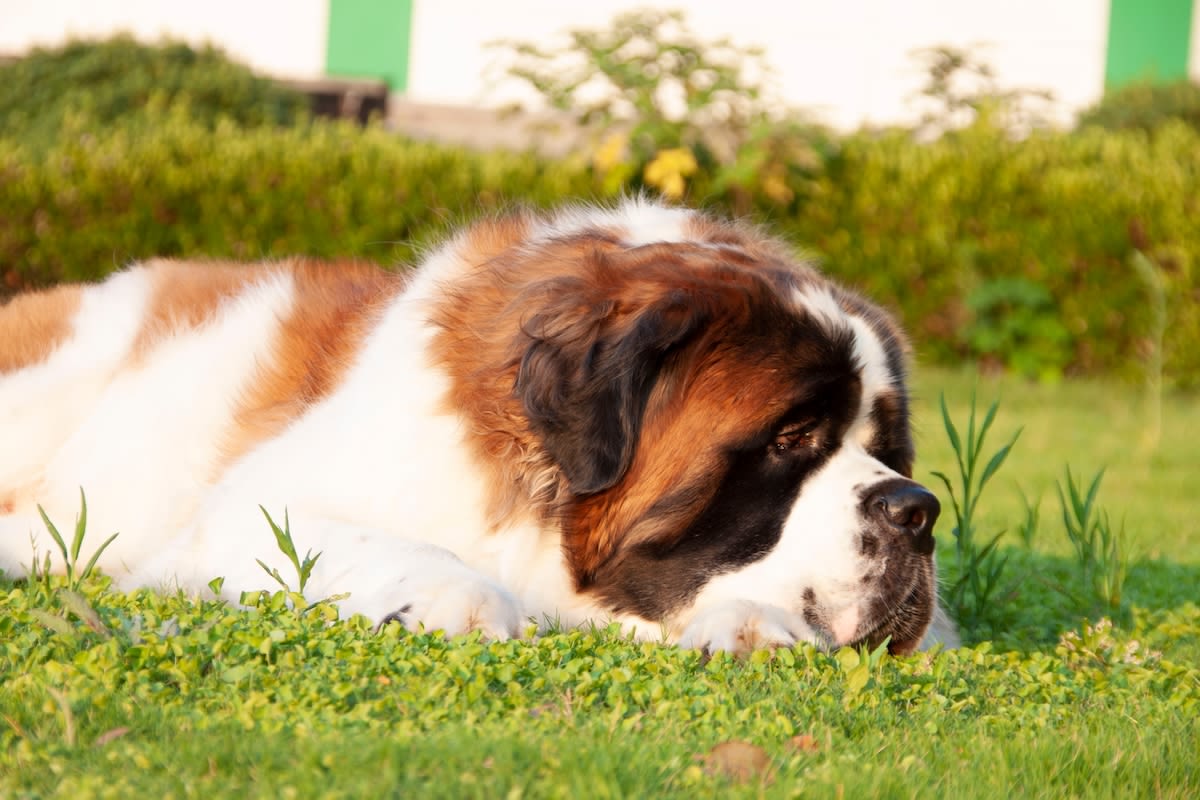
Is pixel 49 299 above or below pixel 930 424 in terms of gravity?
above

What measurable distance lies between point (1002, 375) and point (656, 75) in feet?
12.3

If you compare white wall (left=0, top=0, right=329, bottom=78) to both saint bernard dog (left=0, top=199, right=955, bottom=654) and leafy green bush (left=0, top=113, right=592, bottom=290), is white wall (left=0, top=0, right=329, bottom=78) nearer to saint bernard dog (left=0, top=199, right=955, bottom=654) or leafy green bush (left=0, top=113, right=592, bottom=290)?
leafy green bush (left=0, top=113, right=592, bottom=290)

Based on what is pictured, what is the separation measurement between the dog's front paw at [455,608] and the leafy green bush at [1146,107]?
41.1ft

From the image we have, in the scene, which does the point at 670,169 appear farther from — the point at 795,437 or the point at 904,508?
the point at 904,508

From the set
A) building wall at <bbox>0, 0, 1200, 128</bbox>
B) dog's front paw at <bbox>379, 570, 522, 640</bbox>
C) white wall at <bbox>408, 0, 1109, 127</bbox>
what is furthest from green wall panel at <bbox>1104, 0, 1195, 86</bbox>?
dog's front paw at <bbox>379, 570, 522, 640</bbox>

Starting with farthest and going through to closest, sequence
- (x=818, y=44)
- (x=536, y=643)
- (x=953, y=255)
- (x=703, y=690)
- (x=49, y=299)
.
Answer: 1. (x=818, y=44)
2. (x=953, y=255)
3. (x=49, y=299)
4. (x=536, y=643)
5. (x=703, y=690)

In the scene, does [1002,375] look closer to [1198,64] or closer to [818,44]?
[818,44]

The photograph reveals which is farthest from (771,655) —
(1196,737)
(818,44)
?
(818,44)

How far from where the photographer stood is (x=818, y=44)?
57.3 ft

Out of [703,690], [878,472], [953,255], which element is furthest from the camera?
[953,255]

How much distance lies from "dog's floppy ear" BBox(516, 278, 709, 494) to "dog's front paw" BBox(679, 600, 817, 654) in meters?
0.36

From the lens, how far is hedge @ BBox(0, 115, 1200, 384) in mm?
10047

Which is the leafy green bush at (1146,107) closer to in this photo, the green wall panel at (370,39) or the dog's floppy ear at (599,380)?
the green wall panel at (370,39)

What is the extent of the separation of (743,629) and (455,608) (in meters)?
0.60
